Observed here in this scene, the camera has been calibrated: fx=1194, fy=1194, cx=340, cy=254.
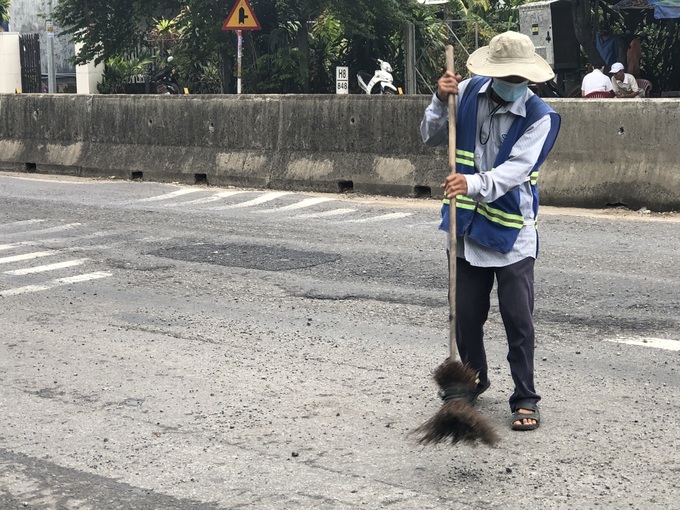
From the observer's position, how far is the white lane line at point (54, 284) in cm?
847

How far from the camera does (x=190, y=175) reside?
604 inches

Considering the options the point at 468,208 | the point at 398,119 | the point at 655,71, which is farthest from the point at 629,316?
the point at 655,71

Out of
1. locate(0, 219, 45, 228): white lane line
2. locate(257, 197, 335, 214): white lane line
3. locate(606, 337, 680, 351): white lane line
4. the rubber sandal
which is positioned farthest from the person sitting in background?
the rubber sandal

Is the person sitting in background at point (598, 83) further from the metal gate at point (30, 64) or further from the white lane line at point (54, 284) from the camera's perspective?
the metal gate at point (30, 64)

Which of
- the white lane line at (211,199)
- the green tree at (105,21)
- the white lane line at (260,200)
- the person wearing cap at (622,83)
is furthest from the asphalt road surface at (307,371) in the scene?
the green tree at (105,21)

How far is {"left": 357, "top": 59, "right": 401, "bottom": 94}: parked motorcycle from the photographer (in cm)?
2472

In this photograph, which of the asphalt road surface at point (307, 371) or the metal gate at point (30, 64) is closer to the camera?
the asphalt road surface at point (307, 371)

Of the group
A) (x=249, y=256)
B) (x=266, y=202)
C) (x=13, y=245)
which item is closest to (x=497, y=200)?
(x=249, y=256)

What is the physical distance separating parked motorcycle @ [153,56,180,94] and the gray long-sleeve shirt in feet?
80.8

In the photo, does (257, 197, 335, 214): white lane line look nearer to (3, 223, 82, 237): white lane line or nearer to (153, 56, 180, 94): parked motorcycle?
(3, 223, 82, 237): white lane line

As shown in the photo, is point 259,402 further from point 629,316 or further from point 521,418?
point 629,316

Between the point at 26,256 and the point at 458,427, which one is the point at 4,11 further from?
the point at 458,427

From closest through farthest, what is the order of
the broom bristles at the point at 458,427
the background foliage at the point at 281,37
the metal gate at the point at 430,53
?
the broom bristles at the point at 458,427 < the background foliage at the point at 281,37 < the metal gate at the point at 430,53

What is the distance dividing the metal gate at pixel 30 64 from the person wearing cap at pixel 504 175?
32.1 meters
